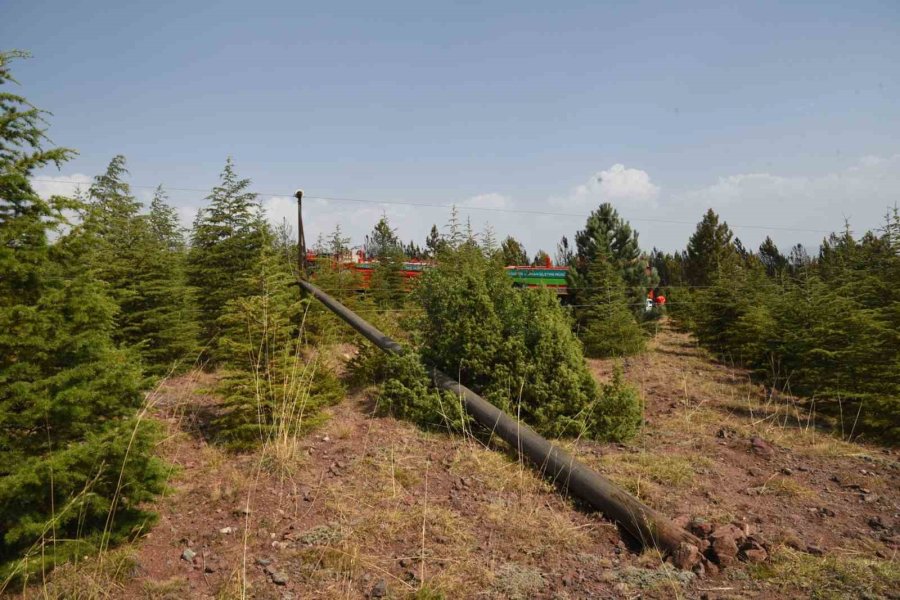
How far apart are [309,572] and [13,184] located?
11.1 feet

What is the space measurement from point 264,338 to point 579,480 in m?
3.72

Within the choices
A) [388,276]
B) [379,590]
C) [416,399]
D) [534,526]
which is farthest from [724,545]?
[388,276]

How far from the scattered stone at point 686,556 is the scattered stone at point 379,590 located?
89.0 inches

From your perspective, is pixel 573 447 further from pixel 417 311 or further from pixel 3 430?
pixel 3 430

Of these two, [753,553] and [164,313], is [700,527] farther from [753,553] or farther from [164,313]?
[164,313]

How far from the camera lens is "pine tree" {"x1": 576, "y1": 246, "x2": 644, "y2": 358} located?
40.4ft

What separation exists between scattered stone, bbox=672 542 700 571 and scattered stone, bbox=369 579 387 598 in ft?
7.42

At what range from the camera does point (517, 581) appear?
11.5 ft

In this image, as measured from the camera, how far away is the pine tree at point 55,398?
3.12 m

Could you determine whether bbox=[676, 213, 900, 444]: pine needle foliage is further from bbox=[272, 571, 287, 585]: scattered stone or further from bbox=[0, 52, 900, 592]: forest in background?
bbox=[272, 571, 287, 585]: scattered stone

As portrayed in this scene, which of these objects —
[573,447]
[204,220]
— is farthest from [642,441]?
[204,220]

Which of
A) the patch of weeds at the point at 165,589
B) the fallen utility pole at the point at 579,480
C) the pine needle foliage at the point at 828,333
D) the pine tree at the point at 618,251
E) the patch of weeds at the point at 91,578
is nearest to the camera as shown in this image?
the patch of weeds at the point at 91,578

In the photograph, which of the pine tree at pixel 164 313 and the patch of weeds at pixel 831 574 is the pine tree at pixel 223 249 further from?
the patch of weeds at pixel 831 574

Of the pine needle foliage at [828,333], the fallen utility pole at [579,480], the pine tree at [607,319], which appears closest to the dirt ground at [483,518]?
the fallen utility pole at [579,480]
